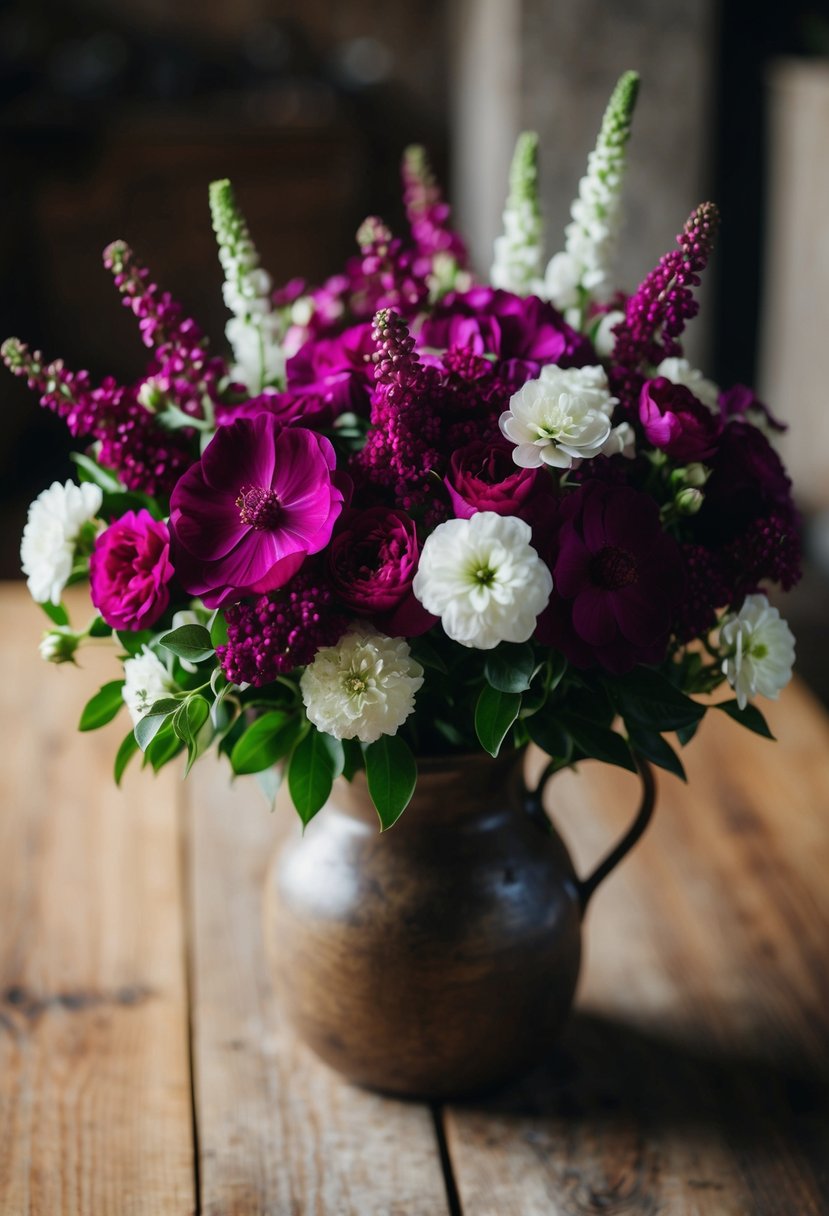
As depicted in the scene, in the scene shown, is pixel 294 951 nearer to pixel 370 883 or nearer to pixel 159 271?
pixel 370 883

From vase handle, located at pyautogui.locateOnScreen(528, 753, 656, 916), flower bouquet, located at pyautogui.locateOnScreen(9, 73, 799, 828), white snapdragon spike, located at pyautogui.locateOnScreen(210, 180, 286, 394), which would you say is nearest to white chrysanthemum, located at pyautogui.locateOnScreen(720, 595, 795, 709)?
flower bouquet, located at pyautogui.locateOnScreen(9, 73, 799, 828)

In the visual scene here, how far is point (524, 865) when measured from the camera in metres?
0.78

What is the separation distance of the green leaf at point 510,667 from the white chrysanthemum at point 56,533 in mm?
252

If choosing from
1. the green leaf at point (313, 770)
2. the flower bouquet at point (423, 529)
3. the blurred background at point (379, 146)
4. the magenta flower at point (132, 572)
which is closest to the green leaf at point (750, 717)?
the flower bouquet at point (423, 529)

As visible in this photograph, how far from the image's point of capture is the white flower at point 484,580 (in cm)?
60

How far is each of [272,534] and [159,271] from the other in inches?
133

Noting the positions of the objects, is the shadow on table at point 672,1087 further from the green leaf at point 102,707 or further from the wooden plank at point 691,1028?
the green leaf at point 102,707

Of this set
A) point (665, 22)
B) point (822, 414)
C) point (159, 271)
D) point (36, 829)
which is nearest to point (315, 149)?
point (159, 271)

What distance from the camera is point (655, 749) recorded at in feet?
2.34

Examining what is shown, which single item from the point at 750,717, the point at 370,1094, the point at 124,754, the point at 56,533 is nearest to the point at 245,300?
the point at 56,533

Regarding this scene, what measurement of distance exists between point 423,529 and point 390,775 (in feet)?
0.44

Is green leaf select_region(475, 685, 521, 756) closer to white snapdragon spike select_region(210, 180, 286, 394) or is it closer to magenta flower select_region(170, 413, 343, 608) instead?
magenta flower select_region(170, 413, 343, 608)

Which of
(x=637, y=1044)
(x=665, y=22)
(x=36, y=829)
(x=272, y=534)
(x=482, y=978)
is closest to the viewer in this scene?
(x=272, y=534)

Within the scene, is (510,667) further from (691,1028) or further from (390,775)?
(691,1028)
